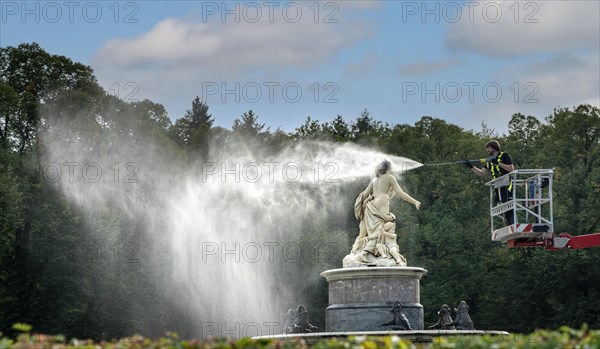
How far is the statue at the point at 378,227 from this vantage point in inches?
1242

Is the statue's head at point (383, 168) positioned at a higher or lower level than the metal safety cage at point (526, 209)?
higher

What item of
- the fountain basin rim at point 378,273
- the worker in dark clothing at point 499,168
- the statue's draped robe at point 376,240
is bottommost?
the fountain basin rim at point 378,273

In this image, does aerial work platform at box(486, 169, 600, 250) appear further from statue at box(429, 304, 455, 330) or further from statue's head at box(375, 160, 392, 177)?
statue's head at box(375, 160, 392, 177)

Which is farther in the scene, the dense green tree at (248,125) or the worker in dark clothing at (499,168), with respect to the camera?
the dense green tree at (248,125)

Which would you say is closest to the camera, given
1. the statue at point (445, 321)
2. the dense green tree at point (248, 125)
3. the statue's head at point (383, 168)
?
the statue at point (445, 321)

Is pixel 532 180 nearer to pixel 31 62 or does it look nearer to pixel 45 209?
pixel 45 209

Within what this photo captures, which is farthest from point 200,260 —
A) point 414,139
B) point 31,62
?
point 414,139

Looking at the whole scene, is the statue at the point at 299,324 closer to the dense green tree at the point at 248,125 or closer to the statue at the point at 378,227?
the statue at the point at 378,227

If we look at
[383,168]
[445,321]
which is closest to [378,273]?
[445,321]

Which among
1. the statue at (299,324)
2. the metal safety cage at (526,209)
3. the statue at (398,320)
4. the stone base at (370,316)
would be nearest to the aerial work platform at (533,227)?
the metal safety cage at (526,209)

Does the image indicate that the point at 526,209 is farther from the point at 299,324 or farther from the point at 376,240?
the point at 299,324

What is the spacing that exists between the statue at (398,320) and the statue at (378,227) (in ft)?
5.39

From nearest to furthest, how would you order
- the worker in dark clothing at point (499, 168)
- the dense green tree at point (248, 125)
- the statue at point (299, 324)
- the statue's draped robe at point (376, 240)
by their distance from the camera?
the worker in dark clothing at point (499, 168), the statue at point (299, 324), the statue's draped robe at point (376, 240), the dense green tree at point (248, 125)

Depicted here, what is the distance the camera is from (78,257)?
52.6 meters
